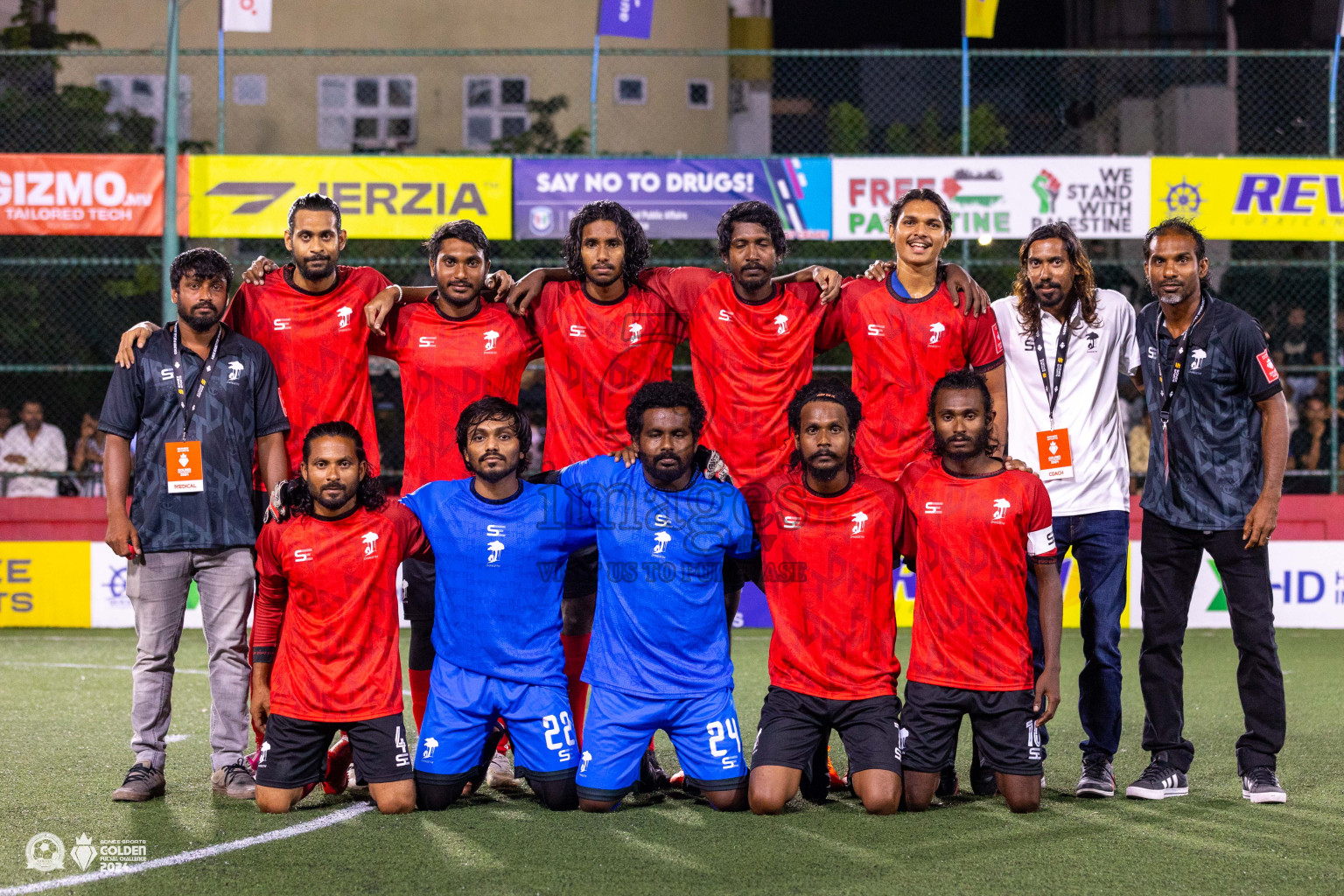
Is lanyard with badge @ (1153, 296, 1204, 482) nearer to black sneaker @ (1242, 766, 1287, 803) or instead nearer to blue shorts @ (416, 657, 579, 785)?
→ black sneaker @ (1242, 766, 1287, 803)

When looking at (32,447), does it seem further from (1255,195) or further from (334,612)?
(1255,195)

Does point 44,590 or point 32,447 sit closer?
point 44,590

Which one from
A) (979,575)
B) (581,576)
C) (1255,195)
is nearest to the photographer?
(979,575)

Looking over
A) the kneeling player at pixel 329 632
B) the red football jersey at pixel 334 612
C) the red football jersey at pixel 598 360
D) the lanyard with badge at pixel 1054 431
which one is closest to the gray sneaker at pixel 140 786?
the kneeling player at pixel 329 632

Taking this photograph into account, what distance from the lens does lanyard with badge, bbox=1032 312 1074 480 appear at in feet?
18.4

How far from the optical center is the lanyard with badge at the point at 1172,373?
559 centimetres

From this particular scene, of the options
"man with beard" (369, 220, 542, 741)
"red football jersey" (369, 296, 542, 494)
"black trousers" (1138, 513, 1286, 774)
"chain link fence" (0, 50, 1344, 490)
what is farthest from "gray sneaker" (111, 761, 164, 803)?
"chain link fence" (0, 50, 1344, 490)

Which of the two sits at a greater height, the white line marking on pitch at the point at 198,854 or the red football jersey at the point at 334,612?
the red football jersey at the point at 334,612

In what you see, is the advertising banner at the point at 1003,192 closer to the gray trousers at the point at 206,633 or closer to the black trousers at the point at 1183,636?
the black trousers at the point at 1183,636

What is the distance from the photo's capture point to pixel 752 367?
566cm

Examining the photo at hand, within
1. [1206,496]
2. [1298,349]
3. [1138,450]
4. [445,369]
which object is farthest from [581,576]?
[1298,349]

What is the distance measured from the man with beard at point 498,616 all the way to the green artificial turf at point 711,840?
0.75 feet

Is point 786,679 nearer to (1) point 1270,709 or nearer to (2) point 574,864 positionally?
(2) point 574,864

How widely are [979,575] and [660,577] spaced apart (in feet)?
4.08
